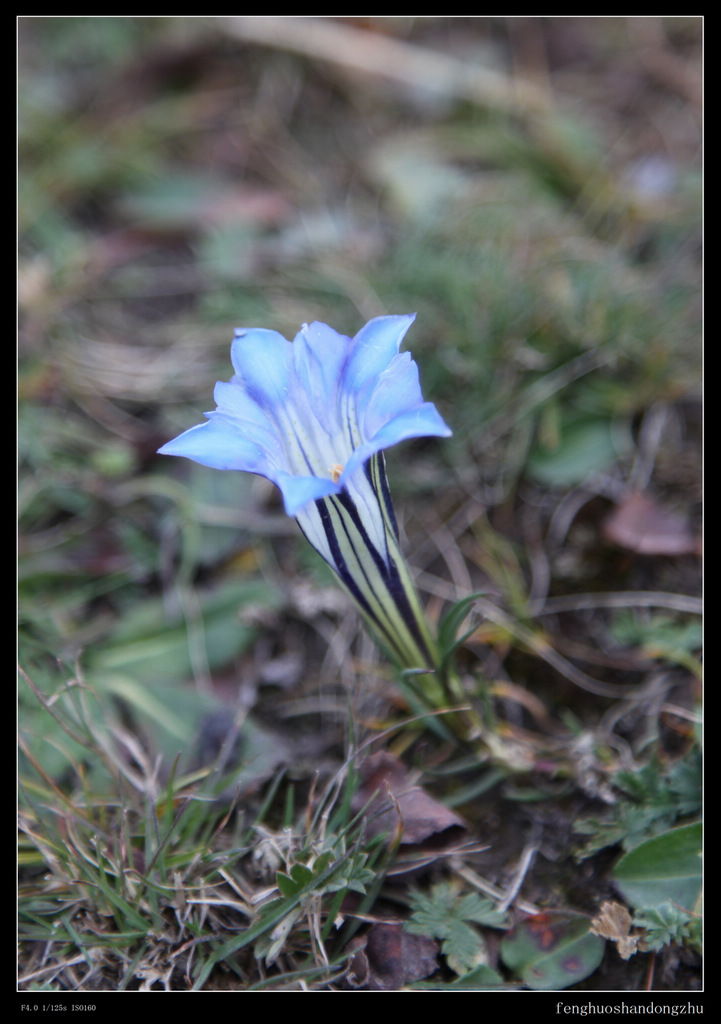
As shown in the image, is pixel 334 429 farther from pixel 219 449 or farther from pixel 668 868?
pixel 668 868

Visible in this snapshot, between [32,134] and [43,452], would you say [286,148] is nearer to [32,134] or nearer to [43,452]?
[32,134]

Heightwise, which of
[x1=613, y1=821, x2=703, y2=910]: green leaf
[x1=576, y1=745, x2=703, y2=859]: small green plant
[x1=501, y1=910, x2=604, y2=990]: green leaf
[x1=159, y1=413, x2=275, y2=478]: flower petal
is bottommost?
[x1=501, y1=910, x2=604, y2=990]: green leaf

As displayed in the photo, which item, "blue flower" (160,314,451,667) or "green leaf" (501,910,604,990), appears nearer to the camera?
"blue flower" (160,314,451,667)

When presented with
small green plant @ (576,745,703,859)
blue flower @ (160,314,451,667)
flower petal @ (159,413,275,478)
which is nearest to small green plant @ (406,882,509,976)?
small green plant @ (576,745,703,859)

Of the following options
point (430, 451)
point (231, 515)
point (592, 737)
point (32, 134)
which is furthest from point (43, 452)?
point (592, 737)

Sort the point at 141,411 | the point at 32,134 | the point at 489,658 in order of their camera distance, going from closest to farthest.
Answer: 1. the point at 489,658
2. the point at 141,411
3. the point at 32,134

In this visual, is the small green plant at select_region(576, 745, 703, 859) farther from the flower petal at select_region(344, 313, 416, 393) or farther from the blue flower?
the flower petal at select_region(344, 313, 416, 393)

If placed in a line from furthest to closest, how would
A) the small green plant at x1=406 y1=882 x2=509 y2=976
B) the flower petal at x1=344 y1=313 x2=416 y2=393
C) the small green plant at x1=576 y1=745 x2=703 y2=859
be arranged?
the small green plant at x1=576 y1=745 x2=703 y2=859 → the small green plant at x1=406 y1=882 x2=509 y2=976 → the flower petal at x1=344 y1=313 x2=416 y2=393
